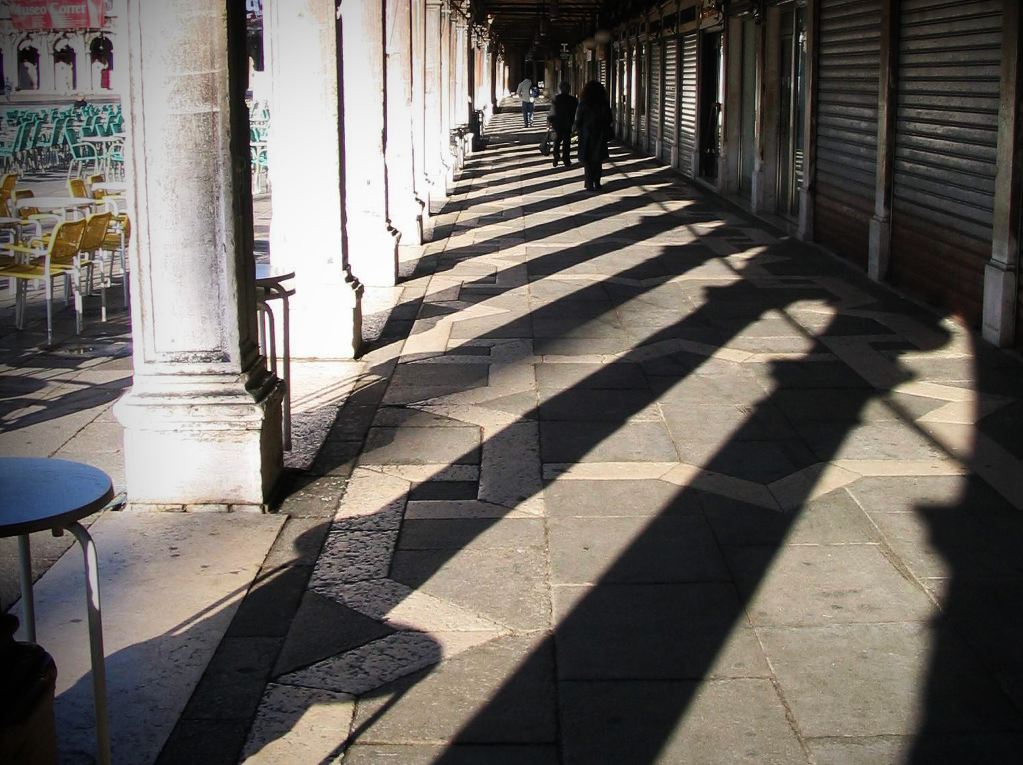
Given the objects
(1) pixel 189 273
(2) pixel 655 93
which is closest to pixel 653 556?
(1) pixel 189 273

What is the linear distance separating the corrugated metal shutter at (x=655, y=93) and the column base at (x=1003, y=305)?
17649 millimetres

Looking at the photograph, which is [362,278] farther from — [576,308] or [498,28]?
[498,28]

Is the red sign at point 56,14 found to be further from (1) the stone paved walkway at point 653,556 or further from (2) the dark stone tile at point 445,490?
(2) the dark stone tile at point 445,490

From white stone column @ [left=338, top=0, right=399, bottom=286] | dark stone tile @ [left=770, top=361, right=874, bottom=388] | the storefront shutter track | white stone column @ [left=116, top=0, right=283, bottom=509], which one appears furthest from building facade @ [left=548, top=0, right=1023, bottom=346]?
the storefront shutter track

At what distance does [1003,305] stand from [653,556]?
4.47 m

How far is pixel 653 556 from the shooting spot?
4.56 m

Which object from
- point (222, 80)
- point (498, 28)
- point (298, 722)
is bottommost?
point (298, 722)

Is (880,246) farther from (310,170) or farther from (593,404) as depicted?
(310,170)

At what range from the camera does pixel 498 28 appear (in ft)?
166

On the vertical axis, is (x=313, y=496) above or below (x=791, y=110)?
below

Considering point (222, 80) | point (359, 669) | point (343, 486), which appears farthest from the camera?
point (343, 486)

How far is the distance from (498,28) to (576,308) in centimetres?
4331

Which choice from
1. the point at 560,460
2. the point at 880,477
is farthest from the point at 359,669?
the point at 880,477

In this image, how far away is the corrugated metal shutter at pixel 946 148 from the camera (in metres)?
8.60
